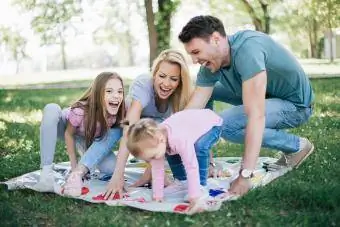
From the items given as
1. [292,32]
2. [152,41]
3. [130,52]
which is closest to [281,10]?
[292,32]

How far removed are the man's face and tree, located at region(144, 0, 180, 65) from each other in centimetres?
1157

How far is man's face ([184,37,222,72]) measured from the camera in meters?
3.97

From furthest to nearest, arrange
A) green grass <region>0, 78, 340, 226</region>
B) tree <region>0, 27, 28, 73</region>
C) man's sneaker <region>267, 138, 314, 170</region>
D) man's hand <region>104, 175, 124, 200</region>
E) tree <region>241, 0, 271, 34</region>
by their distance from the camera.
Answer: tree <region>0, 27, 28, 73</region>, tree <region>241, 0, 271, 34</region>, man's sneaker <region>267, 138, 314, 170</region>, man's hand <region>104, 175, 124, 200</region>, green grass <region>0, 78, 340, 226</region>

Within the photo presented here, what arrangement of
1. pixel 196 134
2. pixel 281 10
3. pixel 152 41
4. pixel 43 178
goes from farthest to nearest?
pixel 281 10
pixel 152 41
pixel 43 178
pixel 196 134

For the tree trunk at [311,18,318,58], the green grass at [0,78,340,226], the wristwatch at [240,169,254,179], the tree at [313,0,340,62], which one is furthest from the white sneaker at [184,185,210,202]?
the tree trunk at [311,18,318,58]

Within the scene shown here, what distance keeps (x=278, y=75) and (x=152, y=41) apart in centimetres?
1154

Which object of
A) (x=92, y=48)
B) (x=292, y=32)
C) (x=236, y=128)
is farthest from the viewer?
(x=92, y=48)

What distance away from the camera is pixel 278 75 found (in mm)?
4453

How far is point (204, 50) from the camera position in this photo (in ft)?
13.1

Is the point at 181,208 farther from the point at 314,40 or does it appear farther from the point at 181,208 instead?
the point at 314,40

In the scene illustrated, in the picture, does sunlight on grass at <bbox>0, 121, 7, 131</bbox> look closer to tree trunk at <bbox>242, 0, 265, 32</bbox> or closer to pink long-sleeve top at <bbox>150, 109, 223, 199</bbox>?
pink long-sleeve top at <bbox>150, 109, 223, 199</bbox>

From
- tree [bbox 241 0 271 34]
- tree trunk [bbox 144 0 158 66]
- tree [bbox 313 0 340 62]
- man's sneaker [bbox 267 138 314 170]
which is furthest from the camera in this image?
tree [bbox 241 0 271 34]

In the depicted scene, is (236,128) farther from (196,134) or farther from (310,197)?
(310,197)

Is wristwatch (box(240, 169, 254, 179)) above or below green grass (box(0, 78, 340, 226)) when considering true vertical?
above
